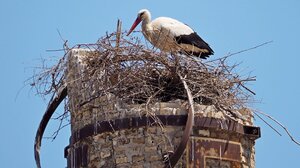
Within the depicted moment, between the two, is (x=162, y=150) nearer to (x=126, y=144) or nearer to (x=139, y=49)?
(x=126, y=144)

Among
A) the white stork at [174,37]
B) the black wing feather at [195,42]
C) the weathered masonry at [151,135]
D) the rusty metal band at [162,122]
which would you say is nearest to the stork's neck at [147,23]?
the white stork at [174,37]

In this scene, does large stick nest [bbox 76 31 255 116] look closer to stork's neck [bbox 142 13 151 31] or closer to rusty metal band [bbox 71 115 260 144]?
rusty metal band [bbox 71 115 260 144]

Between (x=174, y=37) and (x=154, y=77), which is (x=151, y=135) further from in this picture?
(x=174, y=37)

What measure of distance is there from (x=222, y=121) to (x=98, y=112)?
1424mm

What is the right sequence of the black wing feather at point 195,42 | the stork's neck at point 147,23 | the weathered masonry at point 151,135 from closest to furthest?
the weathered masonry at point 151,135 → the black wing feather at point 195,42 → the stork's neck at point 147,23

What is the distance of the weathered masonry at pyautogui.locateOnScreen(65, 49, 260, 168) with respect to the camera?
1134cm

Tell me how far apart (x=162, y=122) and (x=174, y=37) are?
10.6 ft

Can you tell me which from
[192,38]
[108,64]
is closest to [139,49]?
[108,64]

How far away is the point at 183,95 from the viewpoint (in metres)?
12.2

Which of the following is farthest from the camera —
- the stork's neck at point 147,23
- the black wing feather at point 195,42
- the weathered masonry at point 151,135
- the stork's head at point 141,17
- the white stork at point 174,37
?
the stork's head at point 141,17

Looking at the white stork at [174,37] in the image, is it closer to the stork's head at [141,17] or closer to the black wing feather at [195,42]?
the black wing feather at [195,42]

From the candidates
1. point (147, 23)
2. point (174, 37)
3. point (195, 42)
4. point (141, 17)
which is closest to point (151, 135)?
point (174, 37)

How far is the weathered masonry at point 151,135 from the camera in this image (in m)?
11.3

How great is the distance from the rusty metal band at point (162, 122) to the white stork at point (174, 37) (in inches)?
100.0
